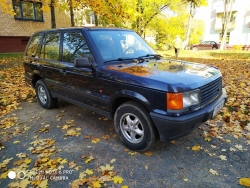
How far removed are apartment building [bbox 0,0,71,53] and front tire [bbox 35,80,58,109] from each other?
1475cm

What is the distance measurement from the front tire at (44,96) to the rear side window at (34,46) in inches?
30.2

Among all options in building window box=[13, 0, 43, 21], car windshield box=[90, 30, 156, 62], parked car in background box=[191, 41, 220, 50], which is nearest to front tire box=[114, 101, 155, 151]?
car windshield box=[90, 30, 156, 62]

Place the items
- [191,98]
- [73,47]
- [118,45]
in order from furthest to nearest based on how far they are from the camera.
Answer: [73,47] < [118,45] < [191,98]

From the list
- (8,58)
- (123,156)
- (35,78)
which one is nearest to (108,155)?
(123,156)

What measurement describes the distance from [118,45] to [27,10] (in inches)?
724

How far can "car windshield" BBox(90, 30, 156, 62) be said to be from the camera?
11.2ft

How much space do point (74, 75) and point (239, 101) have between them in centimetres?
424

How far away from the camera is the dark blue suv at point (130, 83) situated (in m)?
2.55

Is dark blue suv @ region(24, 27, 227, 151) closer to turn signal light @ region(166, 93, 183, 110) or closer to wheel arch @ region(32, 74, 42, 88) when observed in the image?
turn signal light @ region(166, 93, 183, 110)

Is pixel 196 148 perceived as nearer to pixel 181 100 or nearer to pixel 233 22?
pixel 181 100

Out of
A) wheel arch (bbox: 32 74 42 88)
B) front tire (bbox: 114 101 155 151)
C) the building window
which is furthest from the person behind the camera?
the building window

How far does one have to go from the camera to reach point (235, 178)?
8.23 feet

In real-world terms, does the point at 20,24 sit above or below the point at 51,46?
above

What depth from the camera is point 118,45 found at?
364cm
